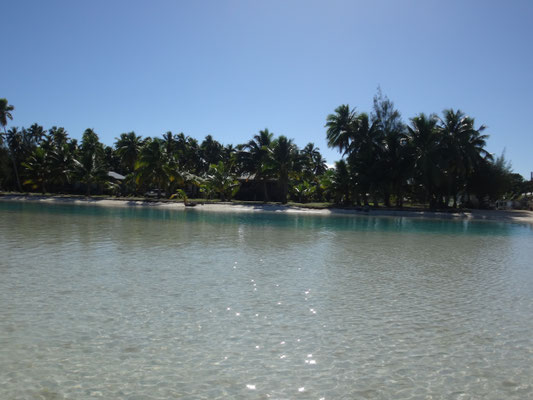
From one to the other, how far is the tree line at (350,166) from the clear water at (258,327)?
1115 inches

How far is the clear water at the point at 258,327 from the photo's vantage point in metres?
4.24

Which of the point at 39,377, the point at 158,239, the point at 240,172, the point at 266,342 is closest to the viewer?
the point at 39,377

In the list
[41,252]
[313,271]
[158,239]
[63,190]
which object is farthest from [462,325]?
[63,190]

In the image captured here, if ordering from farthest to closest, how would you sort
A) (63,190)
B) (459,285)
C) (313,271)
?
(63,190), (313,271), (459,285)

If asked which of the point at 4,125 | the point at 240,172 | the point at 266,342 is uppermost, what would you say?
the point at 4,125

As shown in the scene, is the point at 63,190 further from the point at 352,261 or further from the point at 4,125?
the point at 352,261

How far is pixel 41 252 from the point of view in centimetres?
1130

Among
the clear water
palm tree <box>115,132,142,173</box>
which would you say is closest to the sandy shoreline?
palm tree <box>115,132,142,173</box>

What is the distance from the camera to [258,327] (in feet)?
19.5

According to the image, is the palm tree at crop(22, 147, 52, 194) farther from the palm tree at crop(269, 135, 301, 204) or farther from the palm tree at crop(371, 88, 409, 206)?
the palm tree at crop(371, 88, 409, 206)

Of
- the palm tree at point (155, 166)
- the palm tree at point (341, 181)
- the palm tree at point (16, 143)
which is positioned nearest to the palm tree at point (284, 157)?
the palm tree at point (341, 181)

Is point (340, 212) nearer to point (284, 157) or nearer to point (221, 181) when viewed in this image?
point (284, 157)

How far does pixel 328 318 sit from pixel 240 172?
4330 cm

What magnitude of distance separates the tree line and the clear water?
92.9 feet
